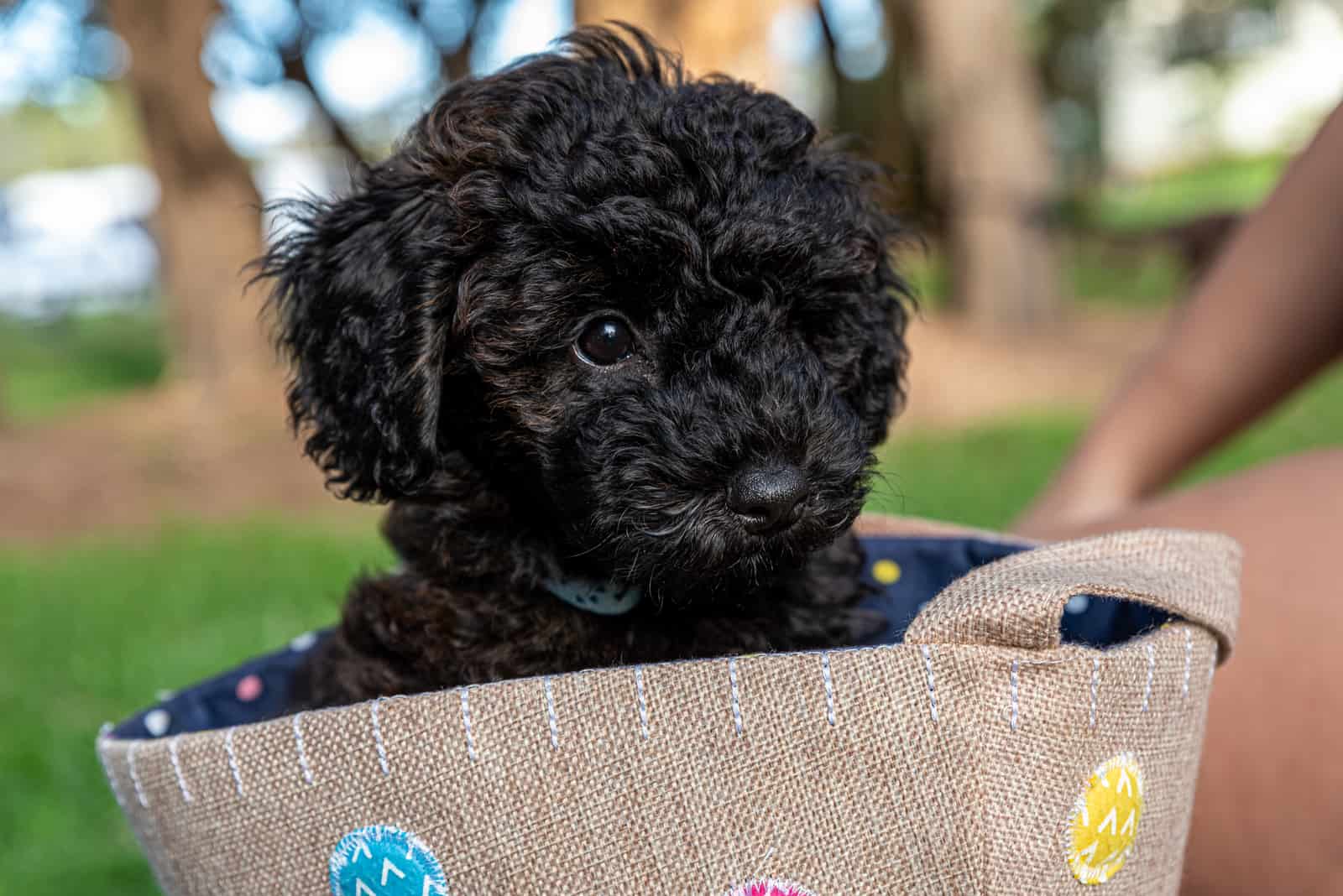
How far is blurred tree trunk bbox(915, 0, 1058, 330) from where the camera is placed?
14.1 metres

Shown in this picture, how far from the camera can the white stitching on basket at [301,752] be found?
A: 186 centimetres

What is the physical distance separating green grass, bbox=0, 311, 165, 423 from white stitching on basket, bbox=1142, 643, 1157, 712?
51.8ft

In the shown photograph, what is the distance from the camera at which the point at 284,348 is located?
2645 mm

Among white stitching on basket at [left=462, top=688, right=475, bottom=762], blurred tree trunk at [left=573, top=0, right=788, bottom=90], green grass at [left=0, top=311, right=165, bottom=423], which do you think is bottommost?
green grass at [left=0, top=311, right=165, bottom=423]

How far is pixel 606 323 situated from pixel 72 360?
1007 inches

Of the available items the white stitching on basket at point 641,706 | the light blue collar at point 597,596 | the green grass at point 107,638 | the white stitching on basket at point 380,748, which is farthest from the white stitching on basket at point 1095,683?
the green grass at point 107,638

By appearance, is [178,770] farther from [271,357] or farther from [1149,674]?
[271,357]

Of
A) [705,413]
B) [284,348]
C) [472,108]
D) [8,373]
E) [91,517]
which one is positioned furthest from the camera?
[8,373]

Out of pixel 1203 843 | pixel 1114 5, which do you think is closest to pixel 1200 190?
pixel 1114 5

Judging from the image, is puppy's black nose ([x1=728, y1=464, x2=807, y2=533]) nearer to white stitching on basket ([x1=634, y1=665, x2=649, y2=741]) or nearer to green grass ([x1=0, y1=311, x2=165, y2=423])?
white stitching on basket ([x1=634, y1=665, x2=649, y2=741])

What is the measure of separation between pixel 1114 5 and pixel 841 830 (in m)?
32.5

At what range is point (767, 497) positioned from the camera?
1.96 m

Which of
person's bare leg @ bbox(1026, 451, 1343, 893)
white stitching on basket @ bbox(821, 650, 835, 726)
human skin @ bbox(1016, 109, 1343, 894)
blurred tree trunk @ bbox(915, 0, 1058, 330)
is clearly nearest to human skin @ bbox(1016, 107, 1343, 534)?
human skin @ bbox(1016, 109, 1343, 894)

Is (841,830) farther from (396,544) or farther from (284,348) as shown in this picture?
(284,348)
